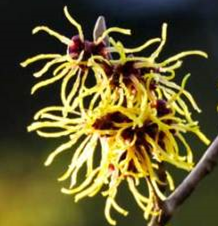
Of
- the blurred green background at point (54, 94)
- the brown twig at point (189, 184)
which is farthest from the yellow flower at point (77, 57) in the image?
the blurred green background at point (54, 94)

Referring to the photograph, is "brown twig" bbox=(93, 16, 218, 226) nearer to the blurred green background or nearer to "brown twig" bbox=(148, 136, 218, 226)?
"brown twig" bbox=(148, 136, 218, 226)

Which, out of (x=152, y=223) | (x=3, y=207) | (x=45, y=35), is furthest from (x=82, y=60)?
(x=45, y=35)

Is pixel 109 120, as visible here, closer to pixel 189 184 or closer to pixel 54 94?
pixel 189 184

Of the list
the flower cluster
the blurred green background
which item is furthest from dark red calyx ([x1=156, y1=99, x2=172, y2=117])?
the blurred green background

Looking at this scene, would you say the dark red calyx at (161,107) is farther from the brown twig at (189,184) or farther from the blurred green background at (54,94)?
the blurred green background at (54,94)

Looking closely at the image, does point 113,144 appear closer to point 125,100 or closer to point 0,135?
point 125,100

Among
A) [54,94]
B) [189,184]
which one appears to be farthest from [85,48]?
[54,94]
